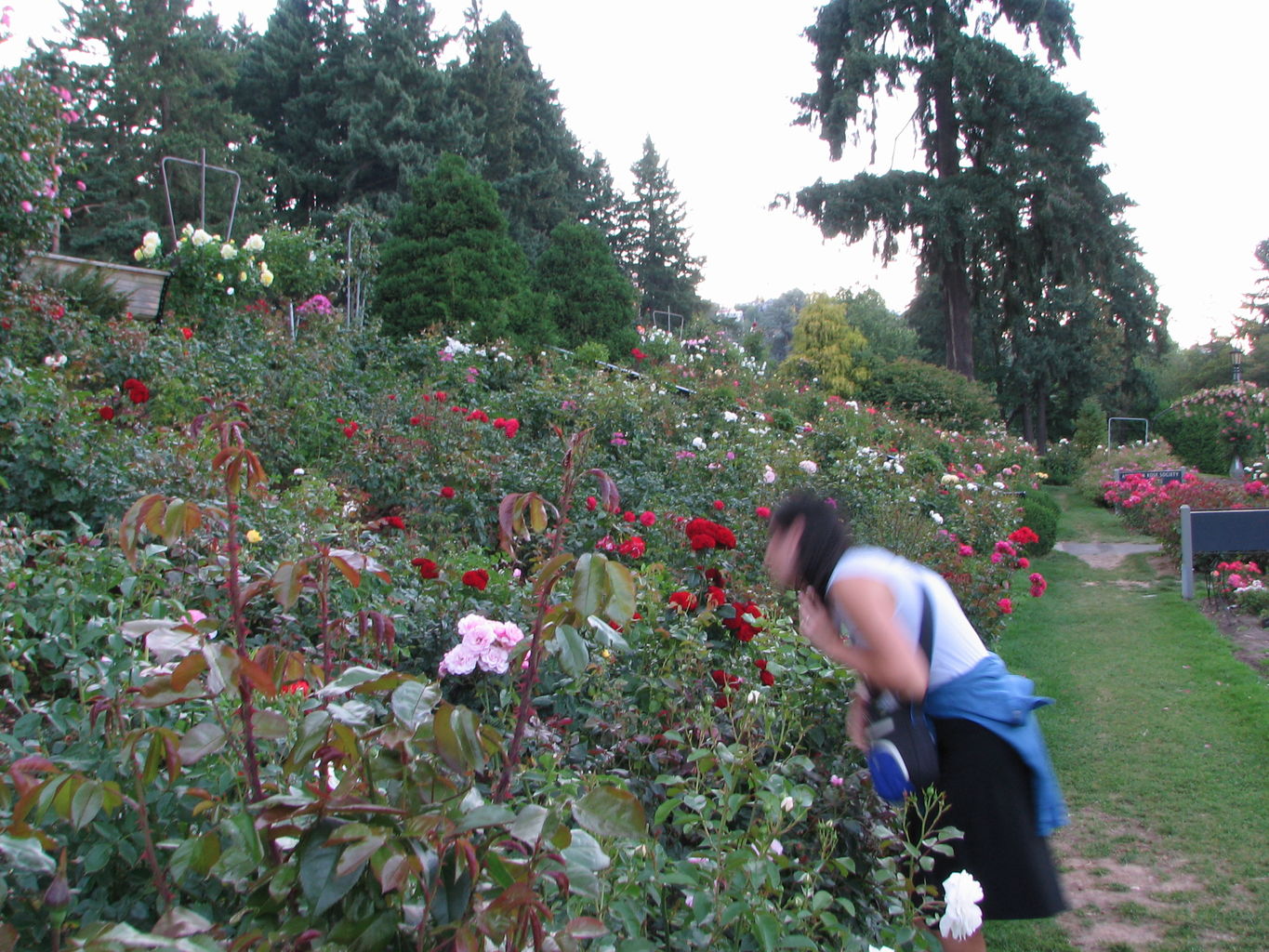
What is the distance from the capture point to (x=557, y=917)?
1502mm

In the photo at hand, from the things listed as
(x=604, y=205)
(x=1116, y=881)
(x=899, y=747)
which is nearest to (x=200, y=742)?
(x=899, y=747)

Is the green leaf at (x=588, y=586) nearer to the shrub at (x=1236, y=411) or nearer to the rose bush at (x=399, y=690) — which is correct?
the rose bush at (x=399, y=690)

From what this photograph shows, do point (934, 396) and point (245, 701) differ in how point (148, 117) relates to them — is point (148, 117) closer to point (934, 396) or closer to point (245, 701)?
point (934, 396)

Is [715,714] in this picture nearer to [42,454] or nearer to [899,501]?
[42,454]

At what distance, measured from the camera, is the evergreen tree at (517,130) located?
Answer: 999 inches

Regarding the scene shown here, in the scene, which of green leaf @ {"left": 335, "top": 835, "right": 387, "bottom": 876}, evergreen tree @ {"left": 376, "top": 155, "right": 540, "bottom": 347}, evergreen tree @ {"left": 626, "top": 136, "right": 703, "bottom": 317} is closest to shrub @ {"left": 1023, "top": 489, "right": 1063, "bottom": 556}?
evergreen tree @ {"left": 376, "top": 155, "right": 540, "bottom": 347}

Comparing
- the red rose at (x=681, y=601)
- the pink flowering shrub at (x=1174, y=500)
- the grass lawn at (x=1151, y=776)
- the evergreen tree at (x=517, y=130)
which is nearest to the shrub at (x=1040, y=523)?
the pink flowering shrub at (x=1174, y=500)

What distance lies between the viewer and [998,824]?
6.92 ft

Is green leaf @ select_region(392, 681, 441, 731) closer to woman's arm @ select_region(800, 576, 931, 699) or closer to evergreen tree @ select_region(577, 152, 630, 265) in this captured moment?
woman's arm @ select_region(800, 576, 931, 699)

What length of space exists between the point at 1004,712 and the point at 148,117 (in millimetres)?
26804

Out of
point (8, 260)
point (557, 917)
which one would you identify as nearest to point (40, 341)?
point (8, 260)

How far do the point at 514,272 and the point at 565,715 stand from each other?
10.3 m

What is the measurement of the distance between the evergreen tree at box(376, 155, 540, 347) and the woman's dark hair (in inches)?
345

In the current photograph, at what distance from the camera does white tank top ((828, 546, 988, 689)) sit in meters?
2.11
